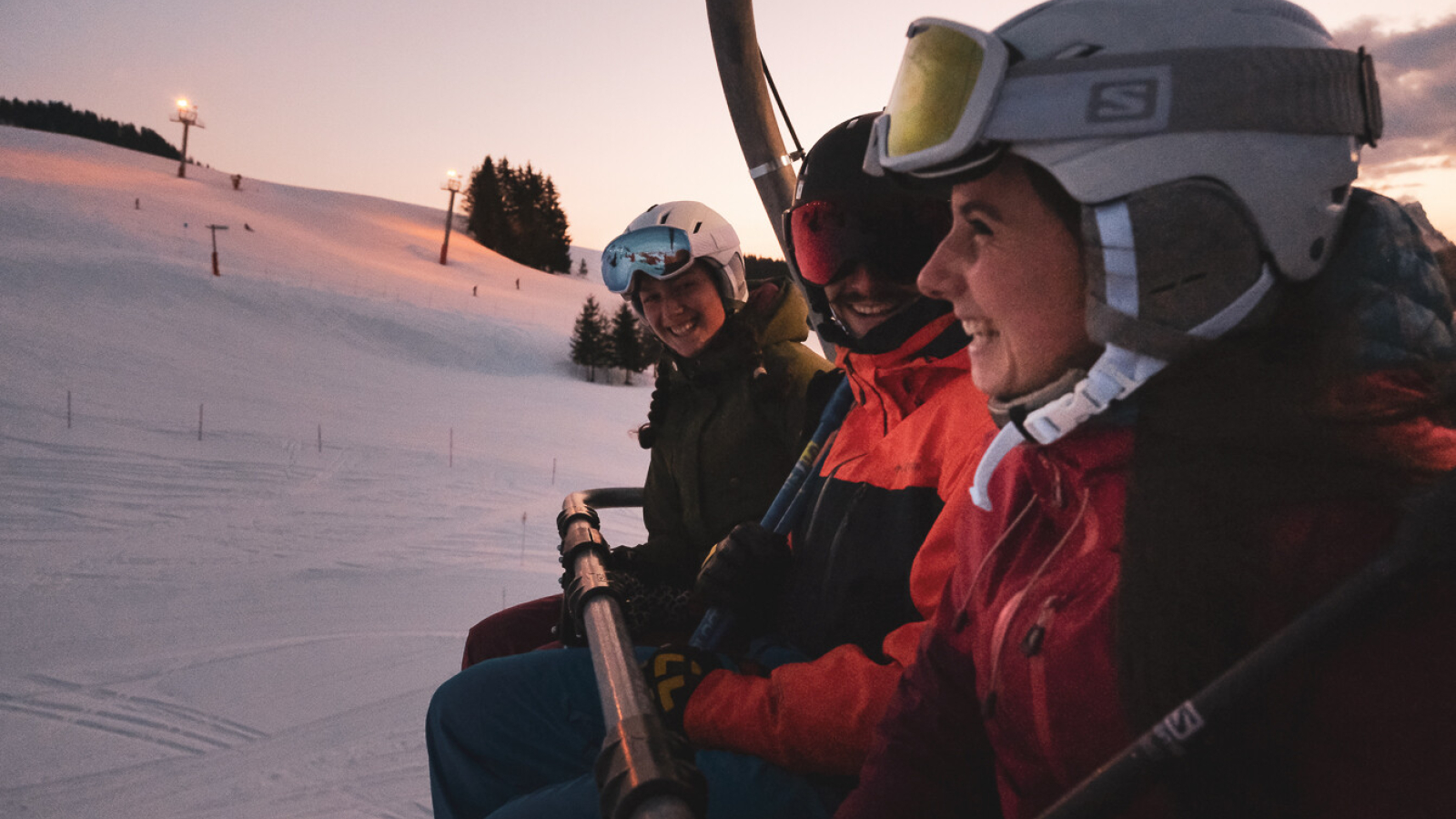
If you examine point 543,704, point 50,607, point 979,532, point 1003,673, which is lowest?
point 50,607

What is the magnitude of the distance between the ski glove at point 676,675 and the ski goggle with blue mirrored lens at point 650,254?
5.40ft

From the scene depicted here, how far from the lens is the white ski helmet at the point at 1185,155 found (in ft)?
3.24

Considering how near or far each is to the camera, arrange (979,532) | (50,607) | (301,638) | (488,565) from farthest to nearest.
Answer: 1. (488,565)
2. (50,607)
3. (301,638)
4. (979,532)

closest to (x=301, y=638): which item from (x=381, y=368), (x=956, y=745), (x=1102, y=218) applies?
(x=956, y=745)

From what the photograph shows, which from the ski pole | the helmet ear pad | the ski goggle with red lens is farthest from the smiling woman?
the helmet ear pad

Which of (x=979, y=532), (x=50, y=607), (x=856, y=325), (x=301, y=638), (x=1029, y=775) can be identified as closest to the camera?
(x=1029, y=775)

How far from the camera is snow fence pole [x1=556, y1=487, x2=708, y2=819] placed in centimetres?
121

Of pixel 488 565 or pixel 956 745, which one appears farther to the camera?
pixel 488 565

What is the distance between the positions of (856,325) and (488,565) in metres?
5.18

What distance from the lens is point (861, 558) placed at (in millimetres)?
1856

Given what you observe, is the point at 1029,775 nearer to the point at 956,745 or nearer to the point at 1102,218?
the point at 956,745

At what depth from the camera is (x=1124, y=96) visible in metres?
1.05

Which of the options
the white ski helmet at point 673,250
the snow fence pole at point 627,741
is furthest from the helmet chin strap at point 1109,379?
the white ski helmet at point 673,250

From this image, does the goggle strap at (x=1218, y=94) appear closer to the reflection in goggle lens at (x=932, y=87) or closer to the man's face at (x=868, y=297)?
the reflection in goggle lens at (x=932, y=87)
